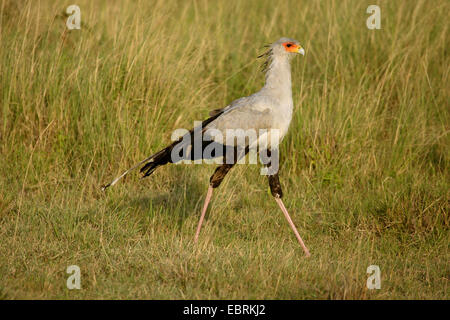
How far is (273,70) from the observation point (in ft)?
15.1

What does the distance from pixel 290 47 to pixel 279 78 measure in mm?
316

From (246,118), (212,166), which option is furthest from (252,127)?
(212,166)

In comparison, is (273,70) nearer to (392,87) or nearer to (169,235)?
(169,235)

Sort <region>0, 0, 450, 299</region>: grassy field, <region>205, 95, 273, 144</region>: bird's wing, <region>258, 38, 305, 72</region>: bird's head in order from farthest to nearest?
<region>258, 38, 305, 72</region>: bird's head
<region>205, 95, 273, 144</region>: bird's wing
<region>0, 0, 450, 299</region>: grassy field

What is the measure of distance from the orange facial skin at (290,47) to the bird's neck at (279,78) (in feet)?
0.27

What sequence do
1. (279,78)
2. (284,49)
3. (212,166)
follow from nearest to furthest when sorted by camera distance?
(279,78)
(284,49)
(212,166)

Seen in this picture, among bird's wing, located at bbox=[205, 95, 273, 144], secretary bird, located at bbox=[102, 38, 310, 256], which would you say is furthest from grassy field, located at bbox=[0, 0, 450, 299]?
bird's wing, located at bbox=[205, 95, 273, 144]

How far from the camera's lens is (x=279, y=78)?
4547mm

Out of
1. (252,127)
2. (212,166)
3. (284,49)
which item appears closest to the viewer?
(252,127)

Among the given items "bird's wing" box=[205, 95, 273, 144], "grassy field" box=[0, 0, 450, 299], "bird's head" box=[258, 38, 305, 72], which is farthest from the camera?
"bird's head" box=[258, 38, 305, 72]

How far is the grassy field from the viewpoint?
393 centimetres

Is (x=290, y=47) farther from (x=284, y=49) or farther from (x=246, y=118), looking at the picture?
(x=246, y=118)

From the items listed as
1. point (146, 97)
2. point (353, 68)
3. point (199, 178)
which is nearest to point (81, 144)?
point (146, 97)

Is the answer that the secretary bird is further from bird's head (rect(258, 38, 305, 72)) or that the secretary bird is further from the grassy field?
the grassy field
